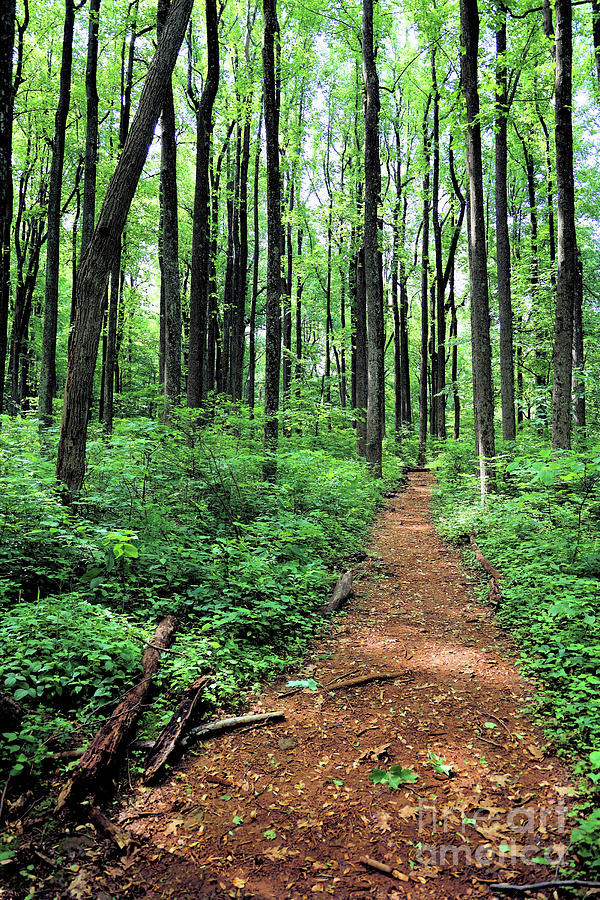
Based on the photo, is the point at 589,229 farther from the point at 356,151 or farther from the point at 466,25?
the point at 466,25

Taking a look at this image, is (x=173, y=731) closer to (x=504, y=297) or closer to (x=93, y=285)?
(x=93, y=285)

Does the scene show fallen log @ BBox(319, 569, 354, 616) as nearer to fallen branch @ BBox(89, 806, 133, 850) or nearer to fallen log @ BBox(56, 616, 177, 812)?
fallen log @ BBox(56, 616, 177, 812)

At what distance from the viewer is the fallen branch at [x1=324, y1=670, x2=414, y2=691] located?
4.08 meters

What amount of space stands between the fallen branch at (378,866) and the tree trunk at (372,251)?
11.1 meters

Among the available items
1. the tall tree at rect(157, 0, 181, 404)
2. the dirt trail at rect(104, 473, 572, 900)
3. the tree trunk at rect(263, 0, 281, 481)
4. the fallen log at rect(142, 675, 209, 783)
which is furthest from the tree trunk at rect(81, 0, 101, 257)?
the dirt trail at rect(104, 473, 572, 900)

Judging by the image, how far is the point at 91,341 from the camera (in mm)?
5621

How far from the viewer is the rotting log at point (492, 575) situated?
5.78 meters

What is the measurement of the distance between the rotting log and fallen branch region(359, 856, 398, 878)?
3750 mm

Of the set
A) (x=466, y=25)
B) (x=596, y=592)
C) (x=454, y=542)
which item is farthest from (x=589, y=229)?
(x=596, y=592)

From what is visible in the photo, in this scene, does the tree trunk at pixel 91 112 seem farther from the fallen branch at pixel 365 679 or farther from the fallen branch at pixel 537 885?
the fallen branch at pixel 537 885

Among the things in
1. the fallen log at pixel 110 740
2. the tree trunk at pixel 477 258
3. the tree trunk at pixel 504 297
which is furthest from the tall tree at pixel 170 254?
the tree trunk at pixel 504 297

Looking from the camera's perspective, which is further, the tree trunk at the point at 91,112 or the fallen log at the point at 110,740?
the tree trunk at the point at 91,112

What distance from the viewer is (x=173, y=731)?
3.19 m

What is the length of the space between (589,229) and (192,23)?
60.7 ft
